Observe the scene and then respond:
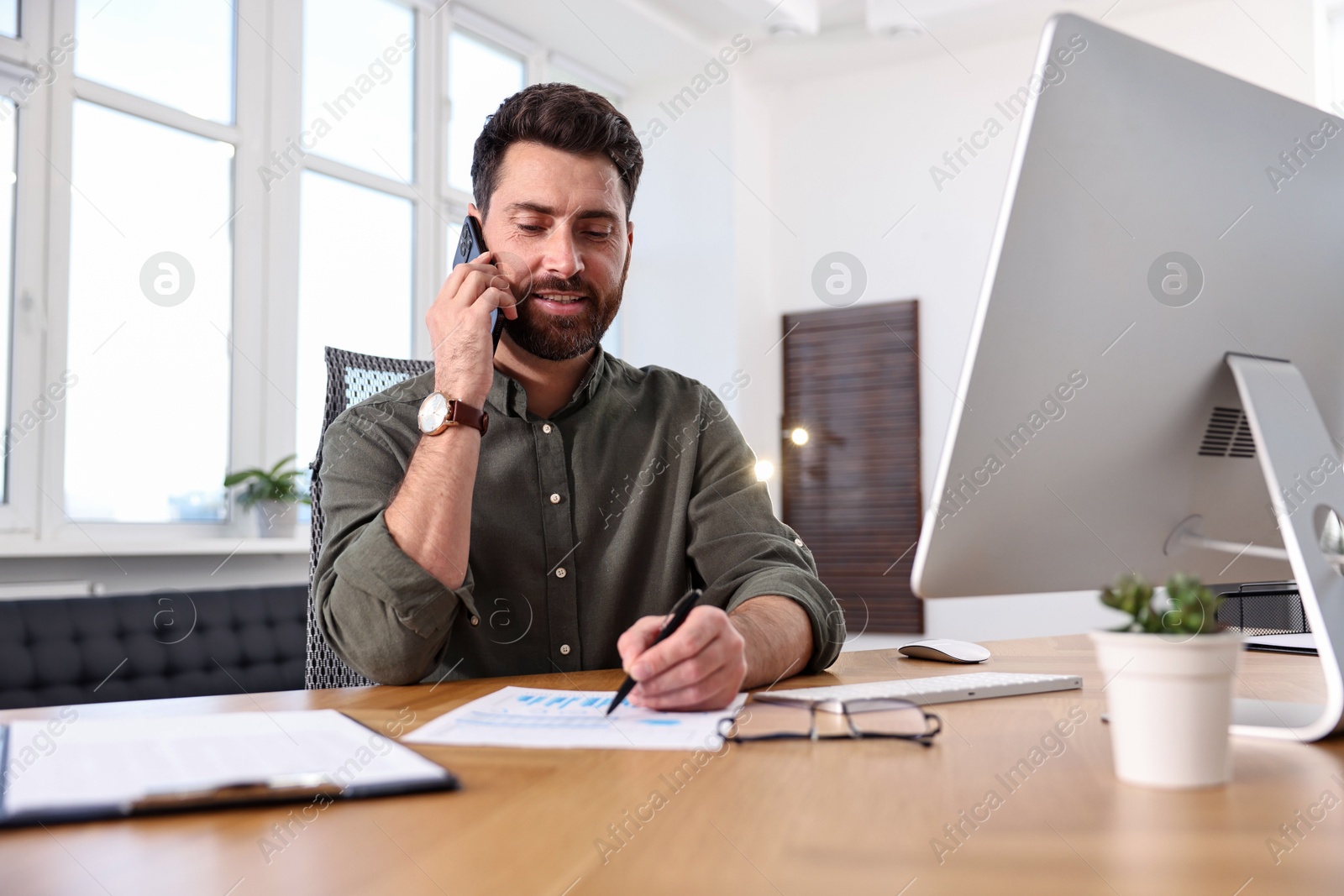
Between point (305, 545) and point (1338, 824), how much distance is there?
127 inches

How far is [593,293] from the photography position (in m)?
1.53

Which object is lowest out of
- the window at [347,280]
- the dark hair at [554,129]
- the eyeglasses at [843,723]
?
the eyeglasses at [843,723]

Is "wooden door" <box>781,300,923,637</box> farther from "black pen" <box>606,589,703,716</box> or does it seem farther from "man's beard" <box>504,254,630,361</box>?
"black pen" <box>606,589,703,716</box>

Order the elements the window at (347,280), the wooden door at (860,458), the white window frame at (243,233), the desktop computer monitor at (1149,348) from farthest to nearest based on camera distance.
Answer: the wooden door at (860,458) → the window at (347,280) → the white window frame at (243,233) → the desktop computer monitor at (1149,348)

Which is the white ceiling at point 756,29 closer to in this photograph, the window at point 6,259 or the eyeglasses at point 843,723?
the window at point 6,259

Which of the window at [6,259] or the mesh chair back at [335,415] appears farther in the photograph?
the window at [6,259]

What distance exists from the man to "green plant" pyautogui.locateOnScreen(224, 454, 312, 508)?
211 cm

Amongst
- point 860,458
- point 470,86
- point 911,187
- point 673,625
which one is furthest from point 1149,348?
point 470,86

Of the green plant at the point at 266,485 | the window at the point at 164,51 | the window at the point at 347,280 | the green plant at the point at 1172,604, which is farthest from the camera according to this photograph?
the window at the point at 347,280

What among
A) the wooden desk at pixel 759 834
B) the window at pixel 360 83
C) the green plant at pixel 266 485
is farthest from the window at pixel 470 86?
the wooden desk at pixel 759 834

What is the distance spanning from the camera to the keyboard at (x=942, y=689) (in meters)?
0.95

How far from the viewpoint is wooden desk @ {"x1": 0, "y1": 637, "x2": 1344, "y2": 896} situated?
461 millimetres

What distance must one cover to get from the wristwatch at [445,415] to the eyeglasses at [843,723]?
1.91 feet

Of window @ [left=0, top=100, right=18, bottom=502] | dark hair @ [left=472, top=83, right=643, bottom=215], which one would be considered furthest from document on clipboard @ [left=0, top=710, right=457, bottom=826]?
window @ [left=0, top=100, right=18, bottom=502]
